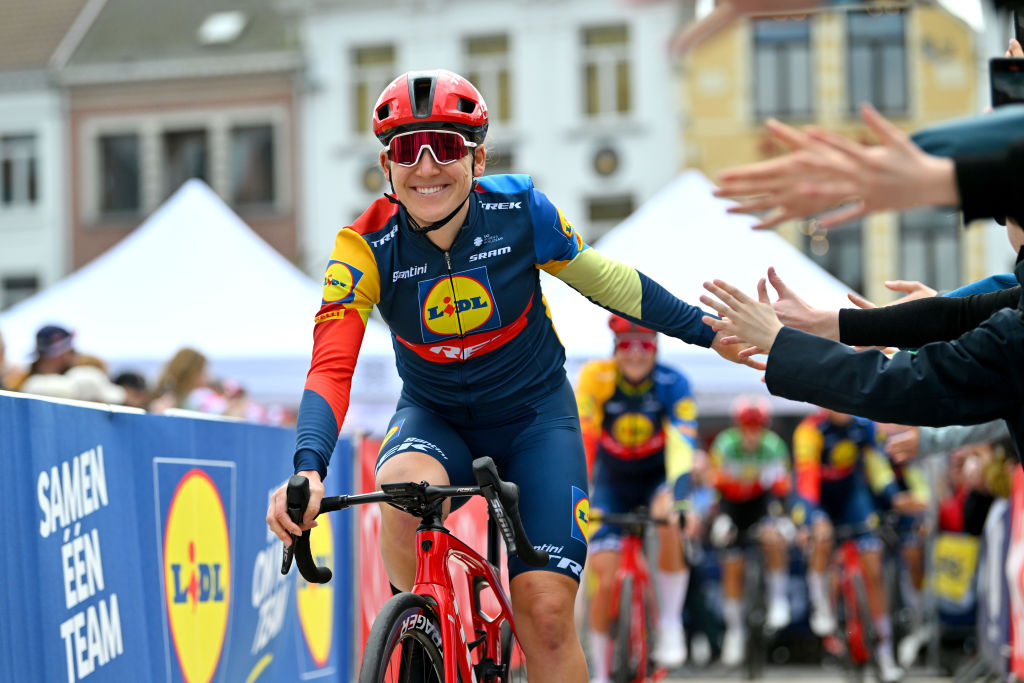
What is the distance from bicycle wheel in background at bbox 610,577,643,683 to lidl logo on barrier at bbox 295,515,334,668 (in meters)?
1.69

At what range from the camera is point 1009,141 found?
117 inches

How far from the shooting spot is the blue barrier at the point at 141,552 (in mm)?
4238

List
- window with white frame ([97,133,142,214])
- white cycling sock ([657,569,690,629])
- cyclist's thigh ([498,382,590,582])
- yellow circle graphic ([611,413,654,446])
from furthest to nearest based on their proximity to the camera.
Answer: window with white frame ([97,133,142,214])
white cycling sock ([657,569,690,629])
yellow circle graphic ([611,413,654,446])
cyclist's thigh ([498,382,590,582])

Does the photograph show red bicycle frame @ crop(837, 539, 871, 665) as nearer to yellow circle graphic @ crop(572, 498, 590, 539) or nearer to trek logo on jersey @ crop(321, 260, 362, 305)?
yellow circle graphic @ crop(572, 498, 590, 539)

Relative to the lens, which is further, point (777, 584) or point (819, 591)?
point (777, 584)

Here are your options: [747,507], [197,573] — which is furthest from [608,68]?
[197,573]

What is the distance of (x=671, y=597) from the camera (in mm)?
9375

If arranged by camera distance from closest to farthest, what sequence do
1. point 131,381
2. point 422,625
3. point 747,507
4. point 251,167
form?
point 422,625 → point 131,381 → point 747,507 → point 251,167

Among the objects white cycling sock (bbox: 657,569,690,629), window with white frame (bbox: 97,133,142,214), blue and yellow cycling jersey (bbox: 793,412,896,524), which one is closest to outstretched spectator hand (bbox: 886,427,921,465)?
white cycling sock (bbox: 657,569,690,629)

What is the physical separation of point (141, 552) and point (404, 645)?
5.20 feet

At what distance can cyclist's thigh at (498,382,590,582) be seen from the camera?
451cm

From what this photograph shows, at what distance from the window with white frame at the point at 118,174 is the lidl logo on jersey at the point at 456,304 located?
31612 millimetres

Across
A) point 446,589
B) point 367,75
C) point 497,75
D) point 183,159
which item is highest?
point 367,75

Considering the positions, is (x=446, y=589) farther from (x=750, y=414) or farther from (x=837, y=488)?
(x=750, y=414)
